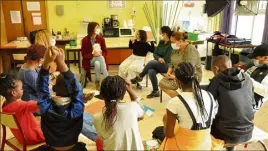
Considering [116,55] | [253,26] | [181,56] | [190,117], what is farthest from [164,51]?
[253,26]

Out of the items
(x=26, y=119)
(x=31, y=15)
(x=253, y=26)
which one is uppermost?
(x=31, y=15)

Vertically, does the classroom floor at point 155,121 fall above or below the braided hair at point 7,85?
below

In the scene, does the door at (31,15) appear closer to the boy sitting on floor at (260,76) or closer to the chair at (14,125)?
the chair at (14,125)

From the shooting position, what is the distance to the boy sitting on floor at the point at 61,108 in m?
1.57

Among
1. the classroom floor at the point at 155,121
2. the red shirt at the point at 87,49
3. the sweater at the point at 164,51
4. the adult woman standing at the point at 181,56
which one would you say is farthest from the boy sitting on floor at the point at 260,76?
the red shirt at the point at 87,49

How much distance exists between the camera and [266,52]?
230 cm

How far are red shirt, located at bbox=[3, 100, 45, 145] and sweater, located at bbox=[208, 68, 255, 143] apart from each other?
132 cm

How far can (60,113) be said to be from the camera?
1578mm

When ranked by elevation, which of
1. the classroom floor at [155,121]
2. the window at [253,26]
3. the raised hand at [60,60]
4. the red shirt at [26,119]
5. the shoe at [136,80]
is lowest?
the classroom floor at [155,121]

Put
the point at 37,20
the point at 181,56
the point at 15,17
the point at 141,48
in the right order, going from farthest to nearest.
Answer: the point at 37,20 → the point at 15,17 → the point at 141,48 → the point at 181,56

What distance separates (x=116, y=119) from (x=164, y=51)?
249cm

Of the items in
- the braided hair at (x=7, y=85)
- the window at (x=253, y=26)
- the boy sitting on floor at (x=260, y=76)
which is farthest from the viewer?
the window at (x=253, y=26)

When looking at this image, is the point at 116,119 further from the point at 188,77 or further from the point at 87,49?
the point at 87,49

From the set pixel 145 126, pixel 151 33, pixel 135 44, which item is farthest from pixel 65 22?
pixel 145 126
